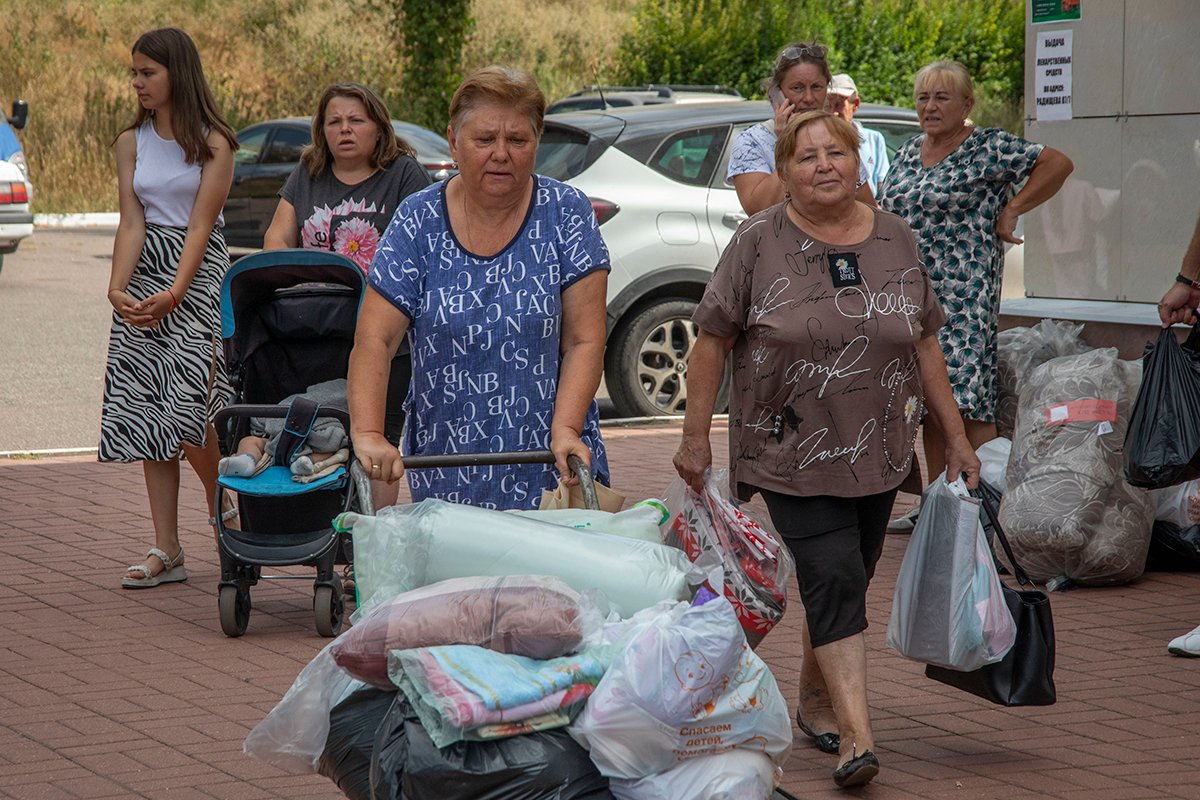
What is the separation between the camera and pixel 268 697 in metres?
5.30

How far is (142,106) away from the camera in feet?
22.1

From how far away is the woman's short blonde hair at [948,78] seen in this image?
271 inches

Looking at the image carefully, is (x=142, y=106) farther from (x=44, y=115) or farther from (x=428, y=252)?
(x=44, y=115)

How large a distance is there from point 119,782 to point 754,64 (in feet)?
87.6

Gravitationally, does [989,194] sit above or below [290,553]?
above

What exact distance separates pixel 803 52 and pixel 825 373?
2.56 meters

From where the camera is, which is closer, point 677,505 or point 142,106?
point 677,505

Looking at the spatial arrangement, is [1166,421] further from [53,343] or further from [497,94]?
[53,343]

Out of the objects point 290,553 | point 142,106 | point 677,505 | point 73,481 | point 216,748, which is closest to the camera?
point 677,505

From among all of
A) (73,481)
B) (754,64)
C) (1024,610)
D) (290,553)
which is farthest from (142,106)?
(754,64)

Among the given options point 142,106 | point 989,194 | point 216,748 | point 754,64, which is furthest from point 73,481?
point 754,64

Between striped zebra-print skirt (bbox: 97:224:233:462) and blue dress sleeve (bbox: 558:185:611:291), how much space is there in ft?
10.3

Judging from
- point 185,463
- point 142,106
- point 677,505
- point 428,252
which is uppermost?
point 142,106

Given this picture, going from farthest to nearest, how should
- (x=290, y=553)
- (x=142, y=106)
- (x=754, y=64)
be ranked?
(x=754, y=64) → (x=142, y=106) → (x=290, y=553)
